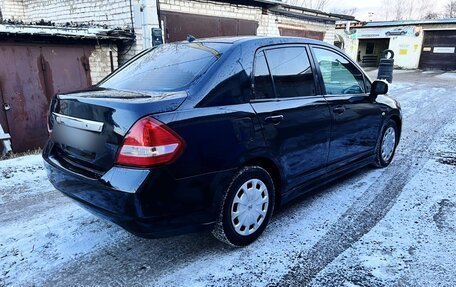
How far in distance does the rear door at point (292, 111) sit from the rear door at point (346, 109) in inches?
6.9

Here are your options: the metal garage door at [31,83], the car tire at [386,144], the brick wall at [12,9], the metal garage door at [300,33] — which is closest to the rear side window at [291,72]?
the car tire at [386,144]

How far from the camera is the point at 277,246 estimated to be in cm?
288

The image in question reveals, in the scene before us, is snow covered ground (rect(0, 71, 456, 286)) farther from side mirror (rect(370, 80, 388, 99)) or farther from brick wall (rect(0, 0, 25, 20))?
brick wall (rect(0, 0, 25, 20))

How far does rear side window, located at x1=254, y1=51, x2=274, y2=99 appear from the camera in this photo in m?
2.83

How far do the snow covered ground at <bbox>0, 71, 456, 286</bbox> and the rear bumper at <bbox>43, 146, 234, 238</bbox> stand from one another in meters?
0.44

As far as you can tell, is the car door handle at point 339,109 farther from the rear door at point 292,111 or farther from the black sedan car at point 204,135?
the rear door at point 292,111

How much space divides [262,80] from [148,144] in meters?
1.20

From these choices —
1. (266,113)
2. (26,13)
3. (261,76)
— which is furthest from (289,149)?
(26,13)

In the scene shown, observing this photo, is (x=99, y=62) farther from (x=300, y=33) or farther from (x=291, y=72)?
(x=300, y=33)

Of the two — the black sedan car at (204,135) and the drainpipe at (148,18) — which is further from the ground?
the drainpipe at (148,18)

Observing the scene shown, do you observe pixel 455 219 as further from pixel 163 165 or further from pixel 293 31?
pixel 293 31

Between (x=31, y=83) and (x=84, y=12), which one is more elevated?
(x=84, y=12)

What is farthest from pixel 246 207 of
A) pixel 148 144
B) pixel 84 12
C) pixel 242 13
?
pixel 242 13

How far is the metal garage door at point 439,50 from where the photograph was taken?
24.0 metres
